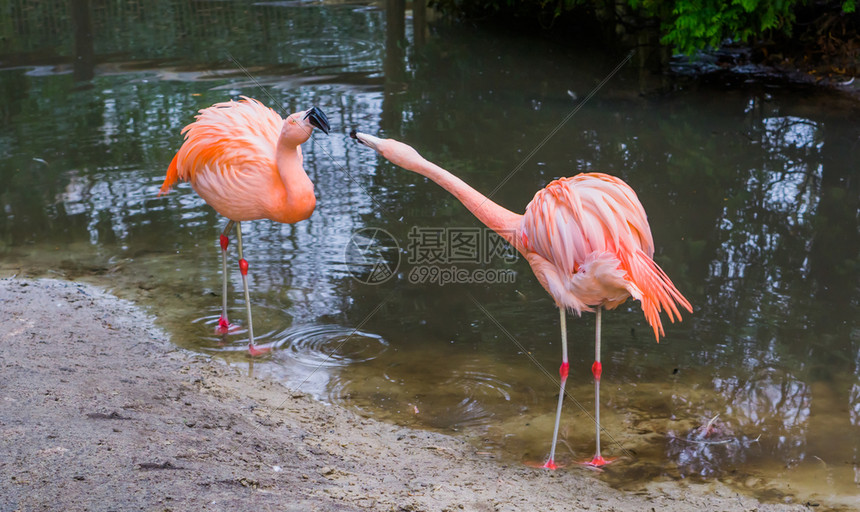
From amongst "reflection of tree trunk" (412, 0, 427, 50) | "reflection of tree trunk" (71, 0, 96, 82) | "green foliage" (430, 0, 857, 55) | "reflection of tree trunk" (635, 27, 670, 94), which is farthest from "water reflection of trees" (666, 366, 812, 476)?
"reflection of tree trunk" (412, 0, 427, 50)

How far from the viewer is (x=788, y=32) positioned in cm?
1025

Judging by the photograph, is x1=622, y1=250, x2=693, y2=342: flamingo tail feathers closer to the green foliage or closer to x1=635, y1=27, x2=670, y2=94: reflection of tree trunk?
the green foliage

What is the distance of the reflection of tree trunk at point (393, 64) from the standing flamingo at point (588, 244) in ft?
16.0

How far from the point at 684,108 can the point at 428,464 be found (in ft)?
24.7

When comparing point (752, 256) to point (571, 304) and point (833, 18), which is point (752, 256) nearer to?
point (571, 304)

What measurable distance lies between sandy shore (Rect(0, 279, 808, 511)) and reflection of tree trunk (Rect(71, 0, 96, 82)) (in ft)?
25.1

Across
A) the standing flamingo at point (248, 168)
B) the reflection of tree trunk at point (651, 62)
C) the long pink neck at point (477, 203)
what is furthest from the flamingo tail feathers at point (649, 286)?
the reflection of tree trunk at point (651, 62)

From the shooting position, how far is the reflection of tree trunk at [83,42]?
11.3m

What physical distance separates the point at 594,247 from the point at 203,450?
211 cm

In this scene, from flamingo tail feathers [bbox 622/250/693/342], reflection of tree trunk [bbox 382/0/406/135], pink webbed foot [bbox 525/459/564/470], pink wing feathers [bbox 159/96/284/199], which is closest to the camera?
flamingo tail feathers [bbox 622/250/693/342]

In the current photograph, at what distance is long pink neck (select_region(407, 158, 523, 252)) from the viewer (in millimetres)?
4062

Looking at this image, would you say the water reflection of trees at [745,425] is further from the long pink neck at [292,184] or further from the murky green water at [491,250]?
the long pink neck at [292,184]

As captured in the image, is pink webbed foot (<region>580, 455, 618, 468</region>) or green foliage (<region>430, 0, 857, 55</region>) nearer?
pink webbed foot (<region>580, 455, 618, 468</region>)

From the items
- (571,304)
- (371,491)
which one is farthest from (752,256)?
(371,491)
